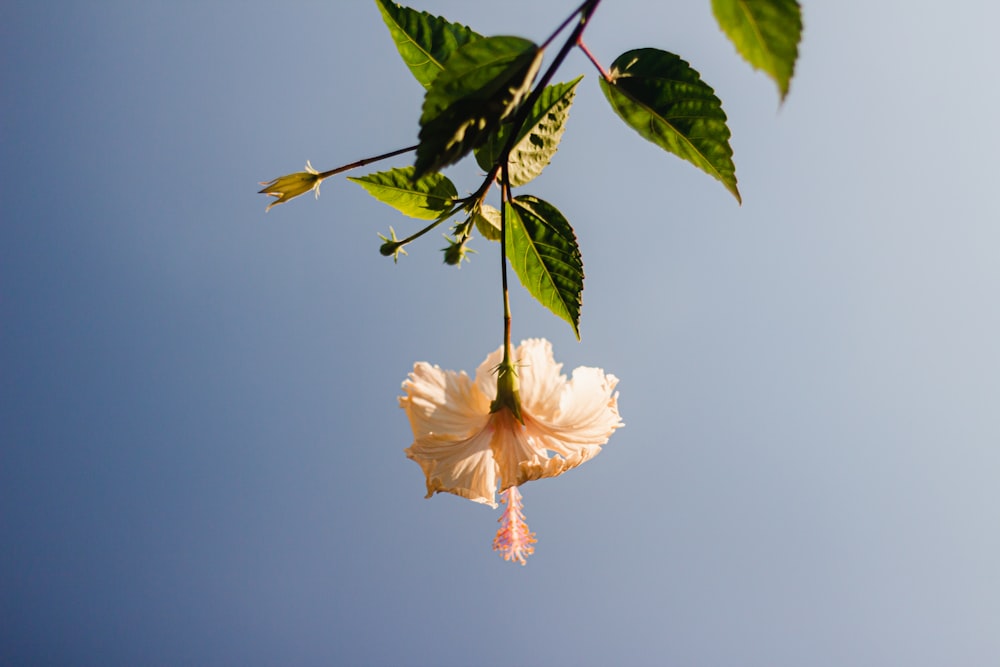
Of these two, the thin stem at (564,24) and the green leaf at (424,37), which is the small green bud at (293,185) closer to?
the green leaf at (424,37)

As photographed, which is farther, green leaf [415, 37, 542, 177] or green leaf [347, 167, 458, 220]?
green leaf [347, 167, 458, 220]

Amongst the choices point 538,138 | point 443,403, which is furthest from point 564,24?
point 443,403

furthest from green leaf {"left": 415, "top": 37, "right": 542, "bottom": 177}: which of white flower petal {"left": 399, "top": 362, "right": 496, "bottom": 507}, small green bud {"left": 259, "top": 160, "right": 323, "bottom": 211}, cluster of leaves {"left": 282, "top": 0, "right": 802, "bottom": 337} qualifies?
white flower petal {"left": 399, "top": 362, "right": 496, "bottom": 507}

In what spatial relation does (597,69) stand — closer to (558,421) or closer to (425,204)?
(425,204)

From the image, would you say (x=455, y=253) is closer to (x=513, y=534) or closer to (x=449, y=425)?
(x=449, y=425)

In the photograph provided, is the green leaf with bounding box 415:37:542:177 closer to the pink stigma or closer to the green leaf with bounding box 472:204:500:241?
the green leaf with bounding box 472:204:500:241
